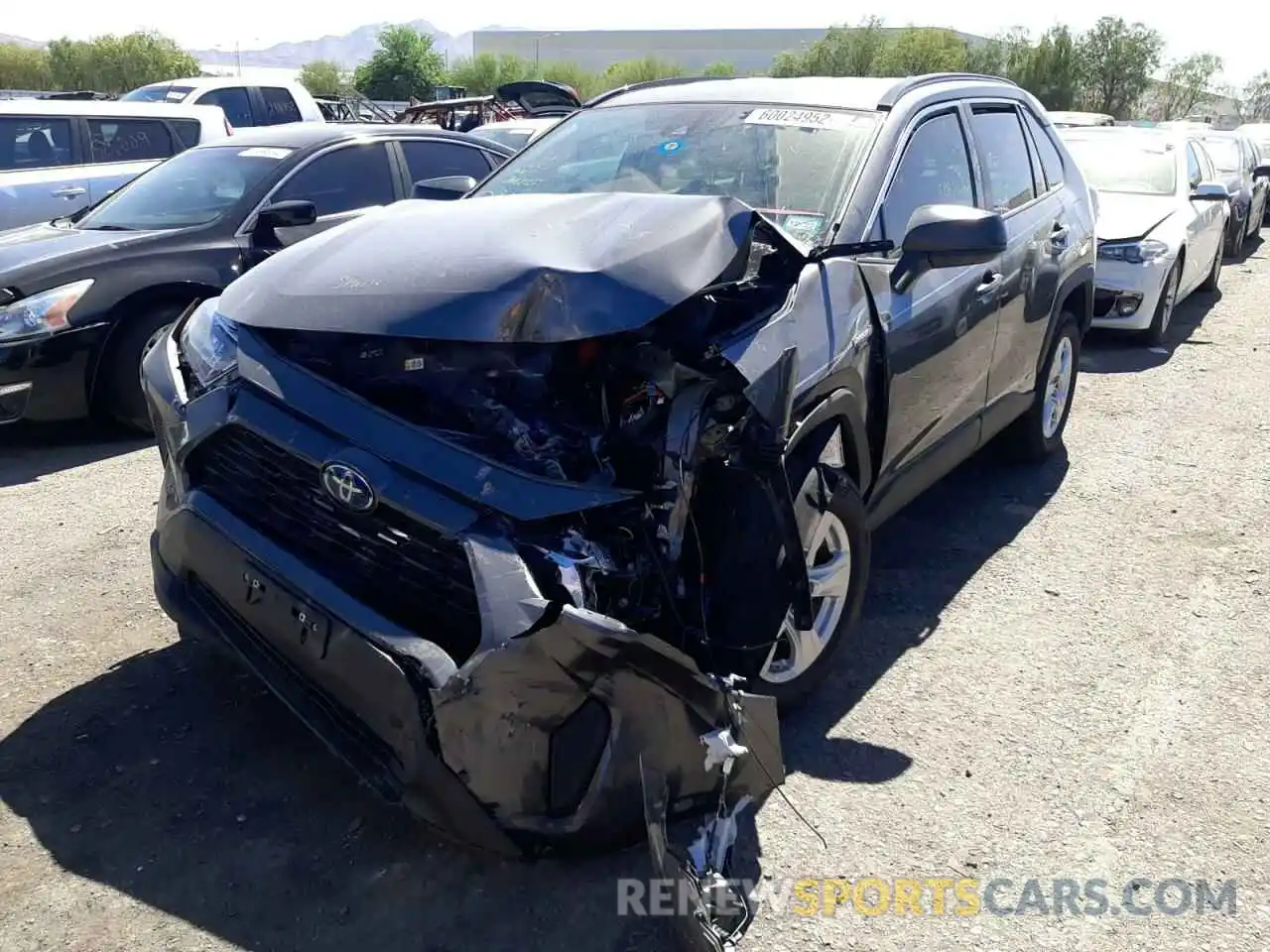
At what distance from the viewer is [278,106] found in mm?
13086

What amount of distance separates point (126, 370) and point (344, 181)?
6.13 feet

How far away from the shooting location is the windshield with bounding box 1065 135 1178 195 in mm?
9734

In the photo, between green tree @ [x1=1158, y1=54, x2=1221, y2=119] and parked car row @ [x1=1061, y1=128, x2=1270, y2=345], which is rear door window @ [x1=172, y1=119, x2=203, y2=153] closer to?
parked car row @ [x1=1061, y1=128, x2=1270, y2=345]

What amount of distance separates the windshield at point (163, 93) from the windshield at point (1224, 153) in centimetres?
1286

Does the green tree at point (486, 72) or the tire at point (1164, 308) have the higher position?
the green tree at point (486, 72)

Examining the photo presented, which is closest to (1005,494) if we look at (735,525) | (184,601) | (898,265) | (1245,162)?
(898,265)

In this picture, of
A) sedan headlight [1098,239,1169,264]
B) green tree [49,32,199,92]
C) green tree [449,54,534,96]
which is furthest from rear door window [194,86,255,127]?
green tree [449,54,534,96]

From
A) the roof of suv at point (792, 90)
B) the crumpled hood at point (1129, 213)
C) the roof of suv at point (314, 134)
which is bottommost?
the crumpled hood at point (1129, 213)

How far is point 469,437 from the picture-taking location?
2629mm

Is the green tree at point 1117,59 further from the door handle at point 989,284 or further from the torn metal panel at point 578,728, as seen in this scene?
the torn metal panel at point 578,728

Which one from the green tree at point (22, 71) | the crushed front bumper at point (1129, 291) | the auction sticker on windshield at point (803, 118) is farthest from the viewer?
the green tree at point (22, 71)

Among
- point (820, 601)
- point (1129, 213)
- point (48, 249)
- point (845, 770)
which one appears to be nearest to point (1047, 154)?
point (820, 601)

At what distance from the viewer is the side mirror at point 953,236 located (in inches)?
133

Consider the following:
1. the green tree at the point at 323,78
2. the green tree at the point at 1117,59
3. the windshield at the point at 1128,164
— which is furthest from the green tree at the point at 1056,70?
the green tree at the point at 323,78
